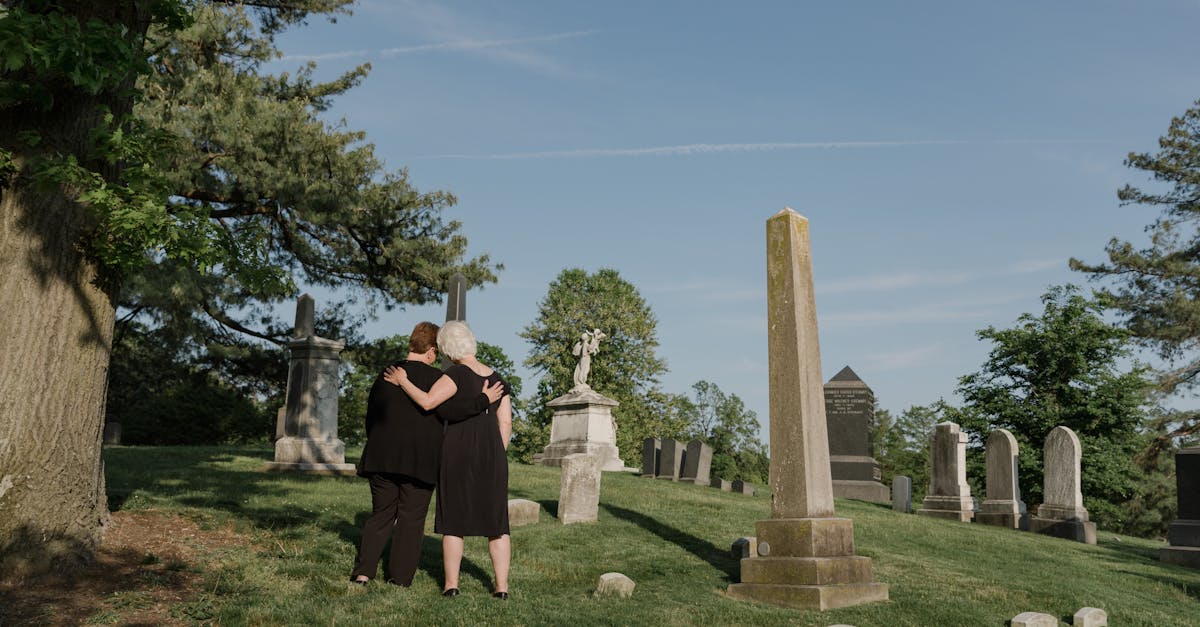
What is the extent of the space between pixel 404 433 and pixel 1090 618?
610cm

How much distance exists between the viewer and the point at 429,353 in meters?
7.15

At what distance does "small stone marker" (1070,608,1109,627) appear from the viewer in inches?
303

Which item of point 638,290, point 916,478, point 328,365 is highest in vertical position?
point 638,290

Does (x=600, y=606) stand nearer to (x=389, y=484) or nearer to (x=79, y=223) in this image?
(x=389, y=484)

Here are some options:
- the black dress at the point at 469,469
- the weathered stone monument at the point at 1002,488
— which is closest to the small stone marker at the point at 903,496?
the weathered stone monument at the point at 1002,488

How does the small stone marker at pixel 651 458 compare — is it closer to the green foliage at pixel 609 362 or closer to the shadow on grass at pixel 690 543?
the shadow on grass at pixel 690 543

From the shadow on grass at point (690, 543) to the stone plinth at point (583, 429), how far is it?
1132 centimetres

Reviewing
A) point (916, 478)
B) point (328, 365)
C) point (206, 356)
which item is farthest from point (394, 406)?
point (916, 478)

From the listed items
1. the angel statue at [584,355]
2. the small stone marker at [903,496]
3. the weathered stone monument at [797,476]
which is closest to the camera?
the weathered stone monument at [797,476]

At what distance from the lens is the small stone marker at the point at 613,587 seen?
24.8 feet

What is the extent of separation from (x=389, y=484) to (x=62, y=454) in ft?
8.81

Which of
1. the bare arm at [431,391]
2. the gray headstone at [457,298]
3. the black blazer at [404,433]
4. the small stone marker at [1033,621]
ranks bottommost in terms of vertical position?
the small stone marker at [1033,621]

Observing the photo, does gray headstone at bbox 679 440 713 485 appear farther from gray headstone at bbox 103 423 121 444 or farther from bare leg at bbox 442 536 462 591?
gray headstone at bbox 103 423 121 444

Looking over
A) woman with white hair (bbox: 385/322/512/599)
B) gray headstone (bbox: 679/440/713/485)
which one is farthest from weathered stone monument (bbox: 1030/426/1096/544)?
woman with white hair (bbox: 385/322/512/599)
